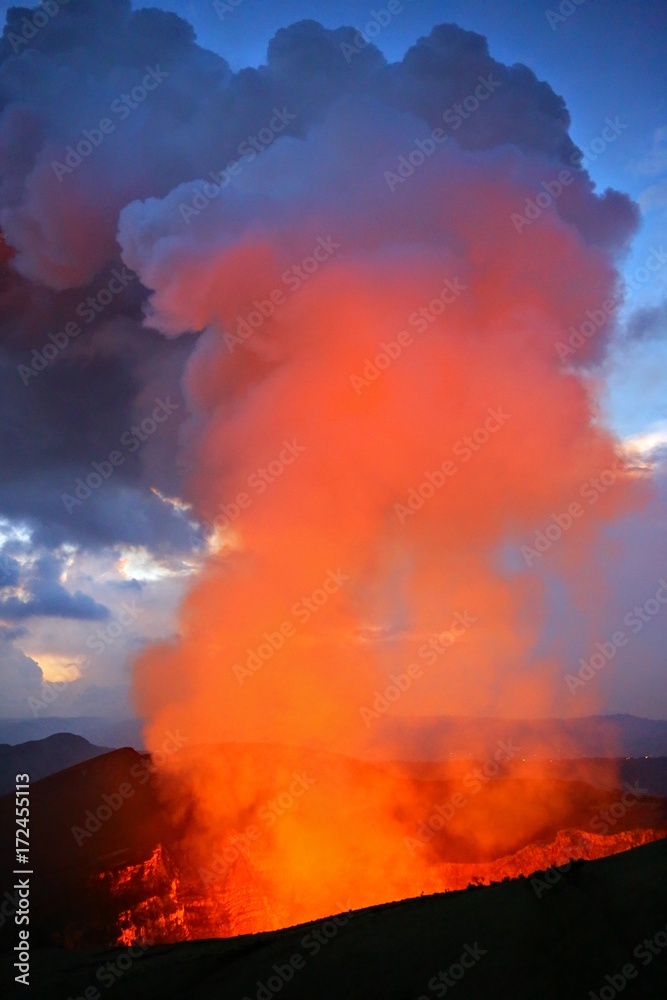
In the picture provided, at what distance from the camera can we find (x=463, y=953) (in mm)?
10164

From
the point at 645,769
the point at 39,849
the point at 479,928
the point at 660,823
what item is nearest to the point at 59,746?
the point at 39,849

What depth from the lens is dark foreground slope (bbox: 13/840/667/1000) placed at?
885 centimetres

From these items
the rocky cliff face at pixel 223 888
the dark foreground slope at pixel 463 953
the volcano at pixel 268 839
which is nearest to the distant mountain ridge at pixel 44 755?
the volcano at pixel 268 839

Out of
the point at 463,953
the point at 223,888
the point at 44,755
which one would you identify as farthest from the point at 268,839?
the point at 44,755

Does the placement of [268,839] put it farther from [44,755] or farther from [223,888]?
[44,755]

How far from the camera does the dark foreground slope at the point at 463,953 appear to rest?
29.0 feet

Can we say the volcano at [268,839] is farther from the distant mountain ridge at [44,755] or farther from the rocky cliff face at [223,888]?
the distant mountain ridge at [44,755]

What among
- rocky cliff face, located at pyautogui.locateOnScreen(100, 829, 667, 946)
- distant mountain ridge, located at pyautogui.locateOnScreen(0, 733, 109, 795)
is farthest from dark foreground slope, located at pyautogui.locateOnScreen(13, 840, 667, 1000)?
distant mountain ridge, located at pyautogui.locateOnScreen(0, 733, 109, 795)

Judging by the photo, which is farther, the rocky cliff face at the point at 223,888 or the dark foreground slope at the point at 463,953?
the rocky cliff face at the point at 223,888

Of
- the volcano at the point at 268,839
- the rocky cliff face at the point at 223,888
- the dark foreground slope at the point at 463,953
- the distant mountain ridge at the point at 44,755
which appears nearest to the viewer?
the dark foreground slope at the point at 463,953

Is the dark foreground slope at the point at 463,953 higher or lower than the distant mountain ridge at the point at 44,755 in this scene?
lower

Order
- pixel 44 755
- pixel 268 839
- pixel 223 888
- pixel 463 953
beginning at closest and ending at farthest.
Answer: pixel 463 953 → pixel 223 888 → pixel 268 839 → pixel 44 755

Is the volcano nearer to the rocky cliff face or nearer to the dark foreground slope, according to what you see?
the rocky cliff face

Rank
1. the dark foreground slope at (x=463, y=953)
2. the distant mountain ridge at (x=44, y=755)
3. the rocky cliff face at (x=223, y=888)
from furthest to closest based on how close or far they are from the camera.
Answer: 1. the distant mountain ridge at (x=44, y=755)
2. the rocky cliff face at (x=223, y=888)
3. the dark foreground slope at (x=463, y=953)
